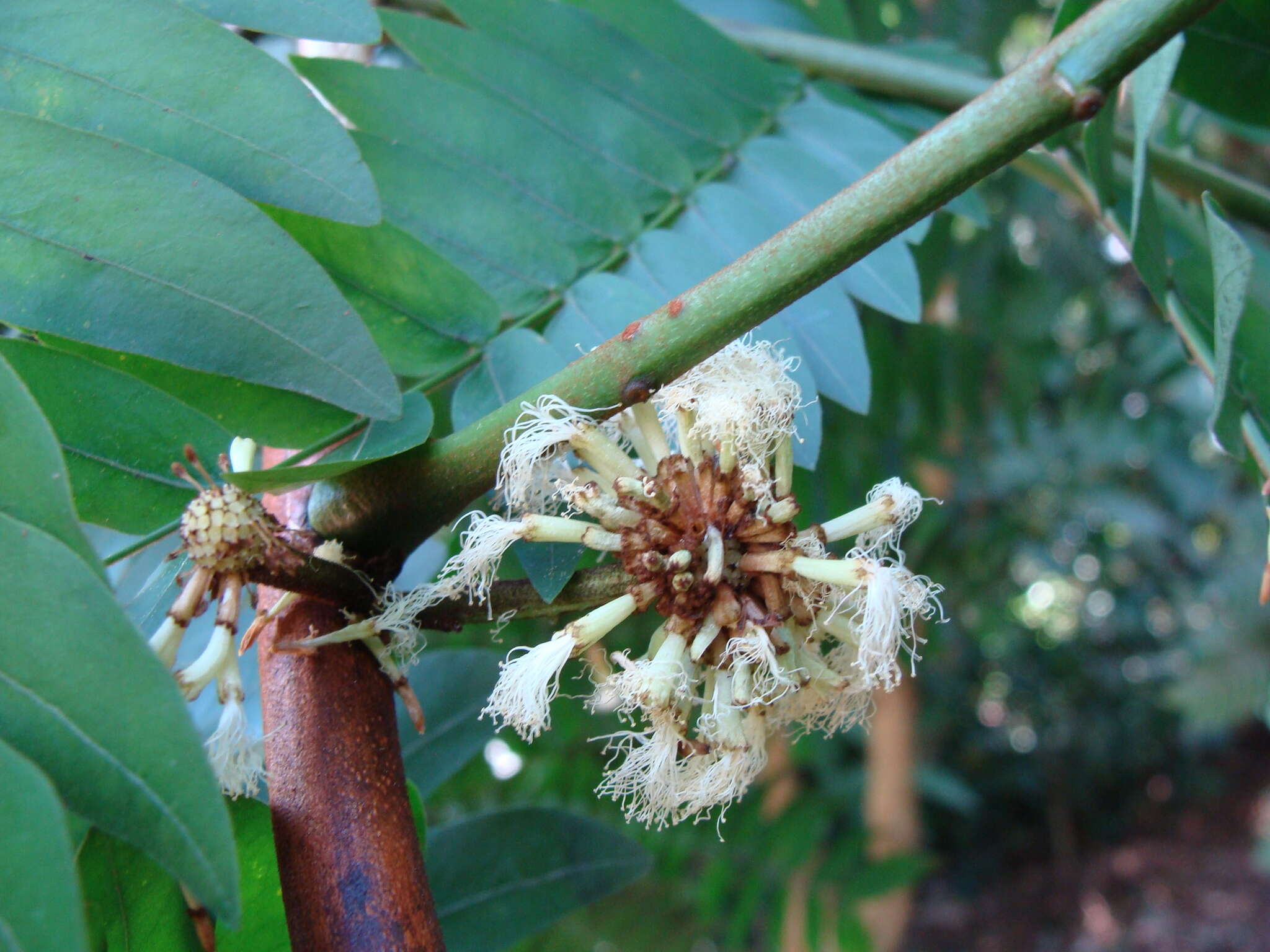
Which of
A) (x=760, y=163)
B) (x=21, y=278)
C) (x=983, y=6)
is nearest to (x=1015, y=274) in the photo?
(x=983, y=6)

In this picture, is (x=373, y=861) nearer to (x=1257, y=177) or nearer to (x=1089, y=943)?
(x=1257, y=177)

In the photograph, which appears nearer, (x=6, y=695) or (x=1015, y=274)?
(x=6, y=695)

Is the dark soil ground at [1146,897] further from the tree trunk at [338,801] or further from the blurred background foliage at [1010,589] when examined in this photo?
the tree trunk at [338,801]

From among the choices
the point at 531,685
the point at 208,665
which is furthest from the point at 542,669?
the point at 208,665

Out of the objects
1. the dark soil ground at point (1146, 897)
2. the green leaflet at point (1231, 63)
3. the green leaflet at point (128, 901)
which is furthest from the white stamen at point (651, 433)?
the dark soil ground at point (1146, 897)

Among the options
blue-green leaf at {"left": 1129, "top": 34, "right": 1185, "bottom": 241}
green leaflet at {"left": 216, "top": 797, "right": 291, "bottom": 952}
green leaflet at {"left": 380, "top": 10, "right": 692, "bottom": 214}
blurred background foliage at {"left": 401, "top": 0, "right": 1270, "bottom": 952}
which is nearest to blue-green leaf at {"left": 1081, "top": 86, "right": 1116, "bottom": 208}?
blue-green leaf at {"left": 1129, "top": 34, "right": 1185, "bottom": 241}

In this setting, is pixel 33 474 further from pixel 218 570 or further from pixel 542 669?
pixel 542 669
